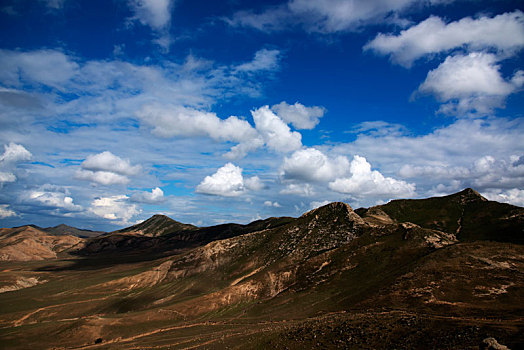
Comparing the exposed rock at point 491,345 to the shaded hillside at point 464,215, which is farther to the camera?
the shaded hillside at point 464,215

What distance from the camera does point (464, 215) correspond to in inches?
6053

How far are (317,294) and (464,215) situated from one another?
108 meters

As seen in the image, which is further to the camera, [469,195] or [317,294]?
[469,195]

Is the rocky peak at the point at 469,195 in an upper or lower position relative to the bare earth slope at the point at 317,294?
upper

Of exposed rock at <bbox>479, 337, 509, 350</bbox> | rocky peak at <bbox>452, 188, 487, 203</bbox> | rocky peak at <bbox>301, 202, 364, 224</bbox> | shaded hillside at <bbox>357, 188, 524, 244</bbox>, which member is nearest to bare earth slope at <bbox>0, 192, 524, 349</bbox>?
rocky peak at <bbox>301, 202, 364, 224</bbox>

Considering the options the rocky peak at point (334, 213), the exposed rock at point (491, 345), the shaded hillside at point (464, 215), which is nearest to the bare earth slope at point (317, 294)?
the rocky peak at point (334, 213)

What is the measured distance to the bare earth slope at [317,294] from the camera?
164ft

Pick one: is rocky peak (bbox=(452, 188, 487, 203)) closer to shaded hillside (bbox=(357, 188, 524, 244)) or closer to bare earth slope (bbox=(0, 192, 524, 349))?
shaded hillside (bbox=(357, 188, 524, 244))

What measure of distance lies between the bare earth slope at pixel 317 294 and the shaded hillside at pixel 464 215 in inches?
45.0

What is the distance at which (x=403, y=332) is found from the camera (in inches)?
1713

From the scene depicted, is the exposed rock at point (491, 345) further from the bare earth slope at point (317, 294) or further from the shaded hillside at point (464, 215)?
the shaded hillside at point (464, 215)

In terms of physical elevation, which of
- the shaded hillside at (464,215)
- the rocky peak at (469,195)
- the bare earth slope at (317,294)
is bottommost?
the bare earth slope at (317,294)

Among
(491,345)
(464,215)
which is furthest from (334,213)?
(491,345)

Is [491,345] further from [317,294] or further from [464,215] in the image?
[464,215]
